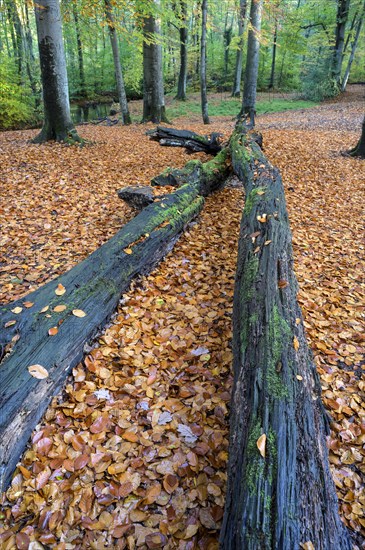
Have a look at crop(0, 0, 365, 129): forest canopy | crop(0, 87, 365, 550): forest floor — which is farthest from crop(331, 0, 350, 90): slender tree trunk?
crop(0, 87, 365, 550): forest floor

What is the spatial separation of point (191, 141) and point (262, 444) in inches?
337

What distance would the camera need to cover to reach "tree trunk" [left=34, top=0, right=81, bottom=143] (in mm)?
7613

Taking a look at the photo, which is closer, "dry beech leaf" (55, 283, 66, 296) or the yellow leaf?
the yellow leaf

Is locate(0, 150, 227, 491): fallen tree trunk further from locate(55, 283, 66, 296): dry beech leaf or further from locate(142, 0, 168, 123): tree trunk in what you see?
locate(142, 0, 168, 123): tree trunk

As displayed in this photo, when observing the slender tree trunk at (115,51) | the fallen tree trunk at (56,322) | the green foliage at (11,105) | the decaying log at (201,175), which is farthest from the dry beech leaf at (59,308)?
the green foliage at (11,105)

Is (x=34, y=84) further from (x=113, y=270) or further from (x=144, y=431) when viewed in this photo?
(x=144, y=431)

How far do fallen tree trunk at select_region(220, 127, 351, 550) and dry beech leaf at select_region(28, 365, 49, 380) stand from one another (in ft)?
4.48

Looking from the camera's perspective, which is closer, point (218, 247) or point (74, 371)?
point (74, 371)

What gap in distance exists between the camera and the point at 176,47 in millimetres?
20000

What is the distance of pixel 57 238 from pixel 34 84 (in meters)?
21.6

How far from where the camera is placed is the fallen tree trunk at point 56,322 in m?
2.12

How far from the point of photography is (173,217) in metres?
4.60

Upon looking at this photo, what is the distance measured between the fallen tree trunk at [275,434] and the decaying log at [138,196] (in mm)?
2334

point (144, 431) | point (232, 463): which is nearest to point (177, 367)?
point (144, 431)
